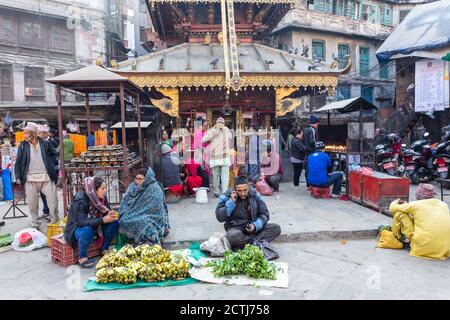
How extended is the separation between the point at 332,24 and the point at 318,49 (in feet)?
6.96

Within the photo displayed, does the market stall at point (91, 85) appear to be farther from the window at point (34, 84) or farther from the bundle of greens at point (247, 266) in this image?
the window at point (34, 84)

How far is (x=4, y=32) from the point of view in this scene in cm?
1984

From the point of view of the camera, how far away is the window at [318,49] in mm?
24047

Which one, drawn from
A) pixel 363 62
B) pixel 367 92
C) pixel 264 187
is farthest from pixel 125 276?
pixel 363 62

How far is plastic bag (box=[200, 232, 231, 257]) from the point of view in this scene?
5250 millimetres

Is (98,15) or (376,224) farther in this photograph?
(98,15)

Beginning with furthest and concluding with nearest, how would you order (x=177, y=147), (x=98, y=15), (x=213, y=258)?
(x=98, y=15), (x=177, y=147), (x=213, y=258)

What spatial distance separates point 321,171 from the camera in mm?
8320

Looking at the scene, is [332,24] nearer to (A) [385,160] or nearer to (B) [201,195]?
(A) [385,160]

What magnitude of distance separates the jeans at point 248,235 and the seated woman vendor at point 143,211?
1082 mm
